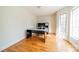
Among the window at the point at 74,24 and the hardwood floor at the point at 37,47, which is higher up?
the window at the point at 74,24

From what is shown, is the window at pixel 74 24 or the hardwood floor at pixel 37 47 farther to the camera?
the window at pixel 74 24

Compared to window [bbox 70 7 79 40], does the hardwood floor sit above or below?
below

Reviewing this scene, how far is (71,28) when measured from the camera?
15.5 ft

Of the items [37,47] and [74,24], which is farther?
[74,24]

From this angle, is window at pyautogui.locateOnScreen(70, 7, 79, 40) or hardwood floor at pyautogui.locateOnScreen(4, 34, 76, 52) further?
window at pyautogui.locateOnScreen(70, 7, 79, 40)

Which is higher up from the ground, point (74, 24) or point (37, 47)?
point (74, 24)
